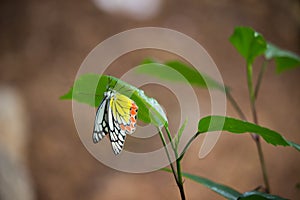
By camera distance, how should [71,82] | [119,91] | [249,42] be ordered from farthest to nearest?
1. [71,82]
2. [249,42]
3. [119,91]

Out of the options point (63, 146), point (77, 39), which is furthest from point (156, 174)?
point (77, 39)

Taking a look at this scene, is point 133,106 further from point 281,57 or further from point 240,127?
point 281,57

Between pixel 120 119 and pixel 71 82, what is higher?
pixel 71 82

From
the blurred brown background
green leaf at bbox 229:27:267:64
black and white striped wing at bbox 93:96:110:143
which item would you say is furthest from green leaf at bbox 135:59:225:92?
the blurred brown background

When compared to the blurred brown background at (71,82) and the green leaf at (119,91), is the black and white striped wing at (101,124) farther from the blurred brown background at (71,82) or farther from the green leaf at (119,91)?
the blurred brown background at (71,82)

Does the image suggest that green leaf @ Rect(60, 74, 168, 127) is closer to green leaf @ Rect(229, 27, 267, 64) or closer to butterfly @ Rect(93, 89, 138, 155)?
butterfly @ Rect(93, 89, 138, 155)

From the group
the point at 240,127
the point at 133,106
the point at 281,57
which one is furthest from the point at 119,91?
the point at 281,57

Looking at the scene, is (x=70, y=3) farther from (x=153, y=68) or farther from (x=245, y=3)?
(x=153, y=68)
